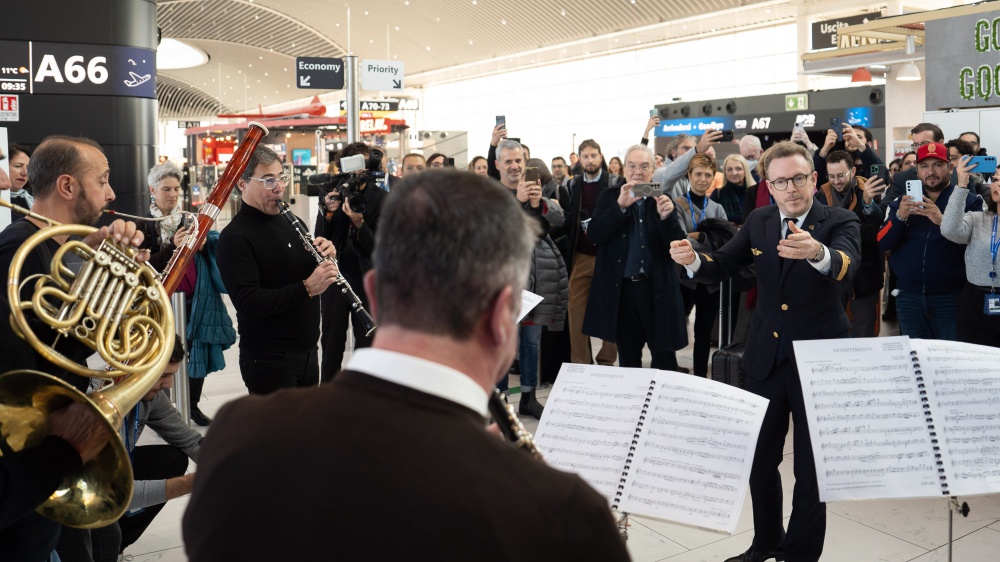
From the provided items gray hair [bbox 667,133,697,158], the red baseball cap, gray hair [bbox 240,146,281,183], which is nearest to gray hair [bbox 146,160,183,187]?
gray hair [bbox 240,146,281,183]

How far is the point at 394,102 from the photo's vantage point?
20266 millimetres

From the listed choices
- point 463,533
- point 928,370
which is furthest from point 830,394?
point 463,533

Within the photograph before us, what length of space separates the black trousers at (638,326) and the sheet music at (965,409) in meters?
2.76

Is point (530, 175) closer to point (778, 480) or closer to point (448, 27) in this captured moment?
point (778, 480)

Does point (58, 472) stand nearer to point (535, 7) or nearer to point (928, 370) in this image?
point (928, 370)

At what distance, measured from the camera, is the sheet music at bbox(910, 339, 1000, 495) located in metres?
2.55

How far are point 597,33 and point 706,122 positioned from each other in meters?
8.86

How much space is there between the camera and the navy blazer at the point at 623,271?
5477 mm

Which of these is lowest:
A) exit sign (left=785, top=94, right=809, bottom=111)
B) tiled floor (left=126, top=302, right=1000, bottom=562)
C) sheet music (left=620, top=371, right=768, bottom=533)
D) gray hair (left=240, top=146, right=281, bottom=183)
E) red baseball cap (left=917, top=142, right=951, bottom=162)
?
tiled floor (left=126, top=302, right=1000, bottom=562)

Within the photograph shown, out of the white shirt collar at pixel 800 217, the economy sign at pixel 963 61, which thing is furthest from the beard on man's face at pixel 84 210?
the economy sign at pixel 963 61

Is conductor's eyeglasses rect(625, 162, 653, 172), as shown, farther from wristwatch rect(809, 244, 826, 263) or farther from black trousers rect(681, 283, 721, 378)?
wristwatch rect(809, 244, 826, 263)

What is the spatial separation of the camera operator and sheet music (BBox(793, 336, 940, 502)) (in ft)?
8.24

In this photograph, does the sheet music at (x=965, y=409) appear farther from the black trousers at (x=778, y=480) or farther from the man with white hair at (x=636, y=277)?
the man with white hair at (x=636, y=277)

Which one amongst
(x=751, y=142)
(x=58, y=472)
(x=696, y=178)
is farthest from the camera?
(x=751, y=142)
